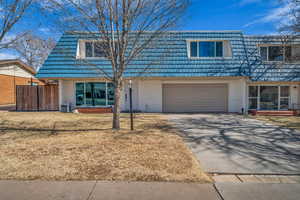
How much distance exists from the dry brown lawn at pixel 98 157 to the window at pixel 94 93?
283 inches

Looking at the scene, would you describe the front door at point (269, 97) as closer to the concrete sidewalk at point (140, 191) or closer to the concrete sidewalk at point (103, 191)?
the concrete sidewalk at point (140, 191)

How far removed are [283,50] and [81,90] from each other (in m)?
15.8

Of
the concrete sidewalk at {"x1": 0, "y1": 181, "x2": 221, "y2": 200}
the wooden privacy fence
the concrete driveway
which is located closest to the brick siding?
the wooden privacy fence

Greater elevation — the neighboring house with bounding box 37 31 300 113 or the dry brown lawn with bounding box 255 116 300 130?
the neighboring house with bounding box 37 31 300 113

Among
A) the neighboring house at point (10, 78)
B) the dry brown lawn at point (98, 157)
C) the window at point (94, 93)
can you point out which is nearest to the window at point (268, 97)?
the dry brown lawn at point (98, 157)

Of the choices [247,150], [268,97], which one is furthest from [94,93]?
[268,97]

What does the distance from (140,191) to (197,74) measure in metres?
11.0

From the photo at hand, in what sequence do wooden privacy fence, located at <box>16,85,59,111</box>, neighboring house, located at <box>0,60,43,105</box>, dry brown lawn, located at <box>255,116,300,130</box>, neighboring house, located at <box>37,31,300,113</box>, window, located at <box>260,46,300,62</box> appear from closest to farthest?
1. dry brown lawn, located at <box>255,116,300,130</box>
2. neighboring house, located at <box>37,31,300,113</box>
3. window, located at <box>260,46,300,62</box>
4. wooden privacy fence, located at <box>16,85,59,111</box>
5. neighboring house, located at <box>0,60,43,105</box>

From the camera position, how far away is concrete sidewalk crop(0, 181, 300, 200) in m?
2.90

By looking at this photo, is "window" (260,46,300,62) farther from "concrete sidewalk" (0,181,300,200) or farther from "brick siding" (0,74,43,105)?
"brick siding" (0,74,43,105)

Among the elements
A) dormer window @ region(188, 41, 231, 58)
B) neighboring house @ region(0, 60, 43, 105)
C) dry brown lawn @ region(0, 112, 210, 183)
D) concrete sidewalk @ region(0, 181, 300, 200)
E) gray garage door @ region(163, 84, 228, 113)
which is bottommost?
concrete sidewalk @ region(0, 181, 300, 200)

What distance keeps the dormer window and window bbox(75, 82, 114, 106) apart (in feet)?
23.8

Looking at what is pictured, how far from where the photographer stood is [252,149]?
17.8ft

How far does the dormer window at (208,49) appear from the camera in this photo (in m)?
14.0
